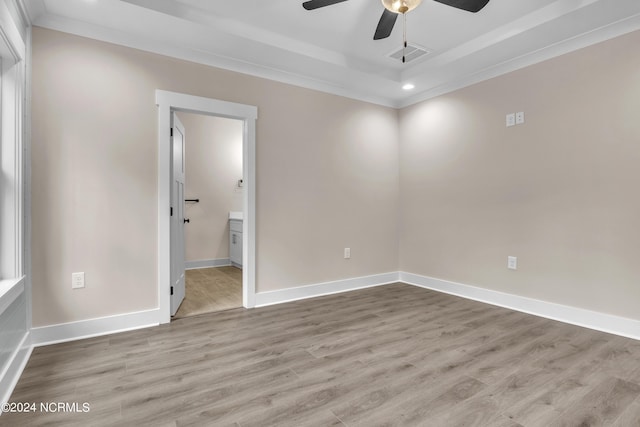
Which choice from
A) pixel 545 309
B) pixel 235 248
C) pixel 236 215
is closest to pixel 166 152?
pixel 236 215

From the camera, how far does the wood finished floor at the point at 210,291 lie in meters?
3.35

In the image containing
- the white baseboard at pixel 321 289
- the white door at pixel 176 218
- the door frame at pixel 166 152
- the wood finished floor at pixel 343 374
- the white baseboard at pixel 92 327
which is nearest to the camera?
the wood finished floor at pixel 343 374

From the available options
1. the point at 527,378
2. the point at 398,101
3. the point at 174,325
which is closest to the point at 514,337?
the point at 527,378

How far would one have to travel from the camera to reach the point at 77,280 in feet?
8.46

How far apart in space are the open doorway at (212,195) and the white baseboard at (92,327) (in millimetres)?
2223

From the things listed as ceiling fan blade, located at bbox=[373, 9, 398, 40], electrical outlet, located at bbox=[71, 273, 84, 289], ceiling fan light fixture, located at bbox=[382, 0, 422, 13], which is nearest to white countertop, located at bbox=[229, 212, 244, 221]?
electrical outlet, located at bbox=[71, 273, 84, 289]

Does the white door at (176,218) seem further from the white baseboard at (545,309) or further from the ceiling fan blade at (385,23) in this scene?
the white baseboard at (545,309)

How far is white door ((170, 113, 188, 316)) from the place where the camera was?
3.07 m

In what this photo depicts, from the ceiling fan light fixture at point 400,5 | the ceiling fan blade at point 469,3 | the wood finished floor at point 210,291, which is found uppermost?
the ceiling fan blade at point 469,3

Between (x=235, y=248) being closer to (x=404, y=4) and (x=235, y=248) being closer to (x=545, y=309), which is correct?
(x=545, y=309)

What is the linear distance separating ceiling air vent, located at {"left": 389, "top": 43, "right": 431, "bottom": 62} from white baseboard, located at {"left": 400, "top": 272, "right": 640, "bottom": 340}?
8.36 ft

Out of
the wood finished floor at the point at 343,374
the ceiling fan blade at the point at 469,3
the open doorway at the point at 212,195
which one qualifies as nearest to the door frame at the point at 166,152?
the wood finished floor at the point at 343,374

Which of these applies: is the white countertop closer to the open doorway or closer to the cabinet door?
the open doorway

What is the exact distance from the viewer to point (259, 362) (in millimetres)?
2193
